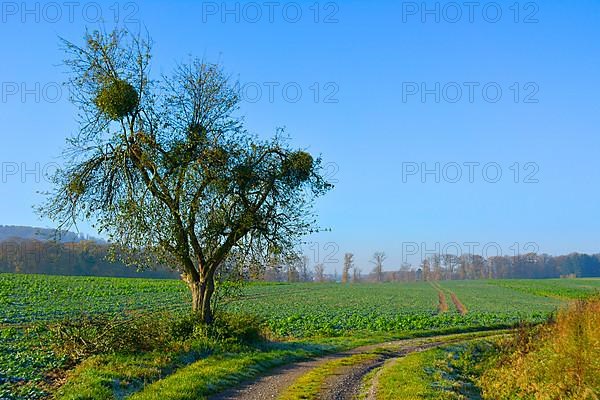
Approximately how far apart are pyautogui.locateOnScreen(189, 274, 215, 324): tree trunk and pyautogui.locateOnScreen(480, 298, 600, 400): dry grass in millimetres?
11139

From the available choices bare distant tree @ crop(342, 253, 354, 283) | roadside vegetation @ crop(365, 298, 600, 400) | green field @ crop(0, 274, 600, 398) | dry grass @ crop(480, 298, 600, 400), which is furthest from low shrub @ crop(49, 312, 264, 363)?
bare distant tree @ crop(342, 253, 354, 283)

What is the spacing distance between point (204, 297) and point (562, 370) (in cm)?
1387

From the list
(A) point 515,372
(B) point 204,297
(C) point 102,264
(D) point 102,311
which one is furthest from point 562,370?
(C) point 102,264

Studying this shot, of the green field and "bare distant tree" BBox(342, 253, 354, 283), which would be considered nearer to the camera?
the green field

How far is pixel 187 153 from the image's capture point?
852 inches

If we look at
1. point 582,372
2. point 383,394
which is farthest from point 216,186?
point 582,372

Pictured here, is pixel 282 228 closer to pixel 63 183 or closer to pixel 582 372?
pixel 63 183

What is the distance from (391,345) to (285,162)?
11.2 meters

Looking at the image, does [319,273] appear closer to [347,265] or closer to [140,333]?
[347,265]

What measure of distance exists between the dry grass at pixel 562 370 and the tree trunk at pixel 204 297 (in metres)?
11.1

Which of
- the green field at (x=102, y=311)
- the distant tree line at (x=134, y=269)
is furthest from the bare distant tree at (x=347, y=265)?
the green field at (x=102, y=311)

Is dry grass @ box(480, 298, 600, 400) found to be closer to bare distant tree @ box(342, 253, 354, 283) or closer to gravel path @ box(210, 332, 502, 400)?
gravel path @ box(210, 332, 502, 400)

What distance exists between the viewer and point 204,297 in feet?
74.3

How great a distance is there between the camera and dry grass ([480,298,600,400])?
17.3m
